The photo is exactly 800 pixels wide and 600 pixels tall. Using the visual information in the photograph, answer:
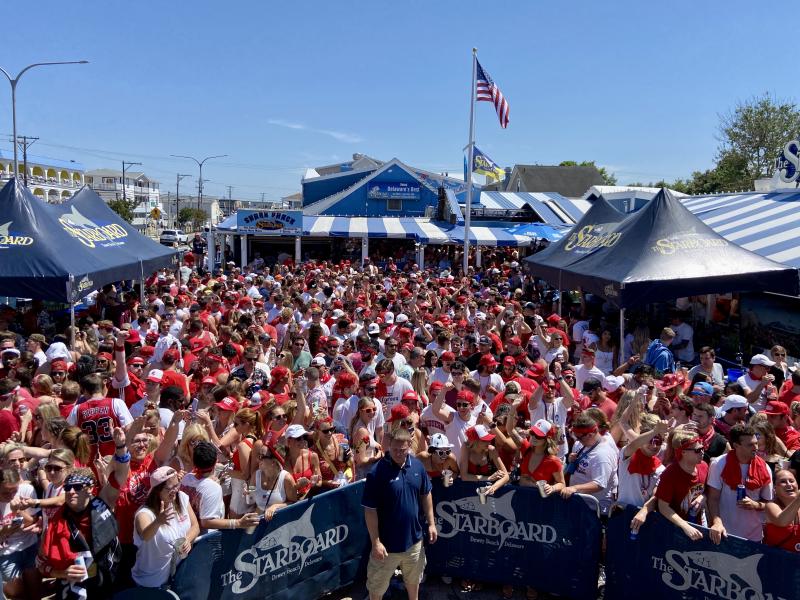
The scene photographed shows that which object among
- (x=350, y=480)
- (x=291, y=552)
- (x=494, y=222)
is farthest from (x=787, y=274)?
(x=494, y=222)

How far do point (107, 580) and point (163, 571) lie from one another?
1.07 feet

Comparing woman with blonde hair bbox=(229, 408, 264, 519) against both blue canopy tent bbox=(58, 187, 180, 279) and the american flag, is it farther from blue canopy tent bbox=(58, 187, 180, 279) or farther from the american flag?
the american flag

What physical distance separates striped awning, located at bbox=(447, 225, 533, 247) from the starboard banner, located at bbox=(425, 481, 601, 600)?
62.0 feet

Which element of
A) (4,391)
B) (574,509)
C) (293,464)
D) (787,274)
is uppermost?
(787,274)

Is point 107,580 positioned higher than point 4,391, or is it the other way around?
point 4,391

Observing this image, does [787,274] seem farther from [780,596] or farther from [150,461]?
[150,461]

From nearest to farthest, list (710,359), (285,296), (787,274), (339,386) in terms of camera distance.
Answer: (339,386) → (710,359) → (787,274) → (285,296)

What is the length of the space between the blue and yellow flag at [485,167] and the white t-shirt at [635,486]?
59.5 ft

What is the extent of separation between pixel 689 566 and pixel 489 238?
2006 centimetres

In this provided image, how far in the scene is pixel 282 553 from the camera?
431cm

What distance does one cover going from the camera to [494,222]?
26.9 m

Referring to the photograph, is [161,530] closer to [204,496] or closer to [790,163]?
[204,496]

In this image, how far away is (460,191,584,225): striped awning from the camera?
27.0 meters

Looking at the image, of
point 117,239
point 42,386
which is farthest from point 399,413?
point 117,239
